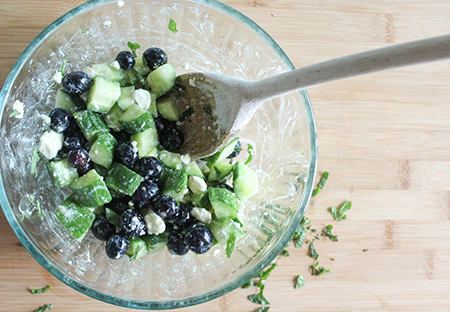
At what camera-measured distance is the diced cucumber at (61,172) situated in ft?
6.16

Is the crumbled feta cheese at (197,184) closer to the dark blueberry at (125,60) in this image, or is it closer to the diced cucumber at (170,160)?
the diced cucumber at (170,160)

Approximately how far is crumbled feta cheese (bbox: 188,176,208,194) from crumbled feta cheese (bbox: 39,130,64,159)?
26.3 inches

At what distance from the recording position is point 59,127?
1914 mm

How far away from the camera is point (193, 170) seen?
2107mm

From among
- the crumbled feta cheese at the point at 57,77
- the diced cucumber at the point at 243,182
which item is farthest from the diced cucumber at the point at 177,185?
the crumbled feta cheese at the point at 57,77

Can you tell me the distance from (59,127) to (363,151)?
5.97 ft

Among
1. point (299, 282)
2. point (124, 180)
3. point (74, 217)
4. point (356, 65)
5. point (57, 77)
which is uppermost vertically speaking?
point (356, 65)

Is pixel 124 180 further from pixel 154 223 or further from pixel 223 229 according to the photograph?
pixel 223 229

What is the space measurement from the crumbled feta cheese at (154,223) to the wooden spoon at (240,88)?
391 mm

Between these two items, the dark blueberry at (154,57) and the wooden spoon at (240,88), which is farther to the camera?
the dark blueberry at (154,57)

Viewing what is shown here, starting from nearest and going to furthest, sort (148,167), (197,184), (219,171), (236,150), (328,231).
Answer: (148,167) → (197,184) → (219,171) → (236,150) → (328,231)

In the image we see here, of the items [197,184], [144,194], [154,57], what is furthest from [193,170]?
[154,57]

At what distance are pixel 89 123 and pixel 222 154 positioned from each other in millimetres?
696

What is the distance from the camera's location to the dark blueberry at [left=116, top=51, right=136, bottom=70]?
203 cm
